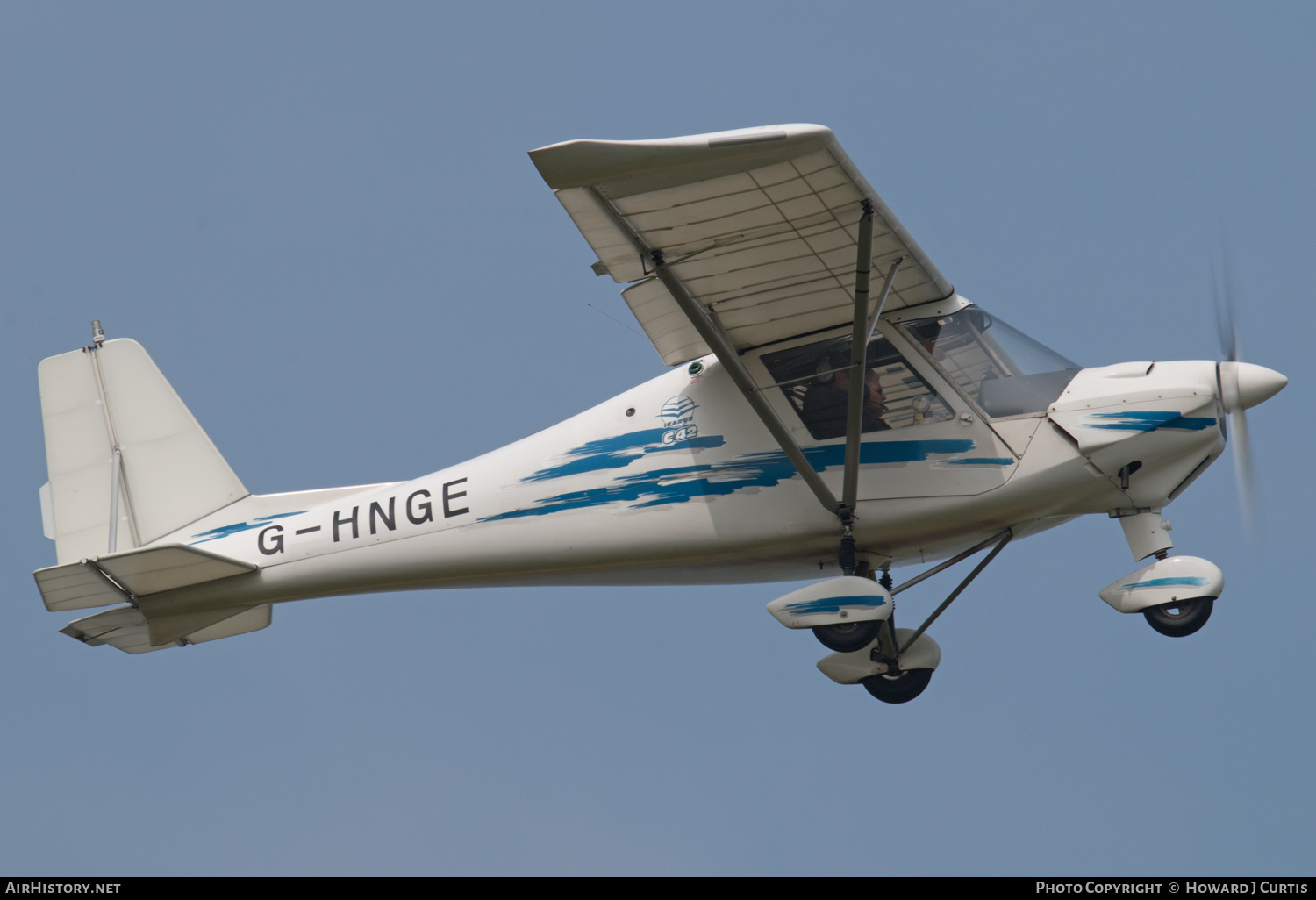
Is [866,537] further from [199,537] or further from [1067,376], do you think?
[199,537]

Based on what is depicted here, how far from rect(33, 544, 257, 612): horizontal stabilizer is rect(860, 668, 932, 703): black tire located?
17.4 feet

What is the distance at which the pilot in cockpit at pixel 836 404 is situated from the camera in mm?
11328

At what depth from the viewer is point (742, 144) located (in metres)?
9.21

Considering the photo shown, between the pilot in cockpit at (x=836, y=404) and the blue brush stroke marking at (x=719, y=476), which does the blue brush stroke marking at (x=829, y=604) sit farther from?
the pilot in cockpit at (x=836, y=404)

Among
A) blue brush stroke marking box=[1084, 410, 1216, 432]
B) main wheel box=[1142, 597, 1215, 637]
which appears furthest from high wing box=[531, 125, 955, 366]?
main wheel box=[1142, 597, 1215, 637]

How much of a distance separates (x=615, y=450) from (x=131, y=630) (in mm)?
4523

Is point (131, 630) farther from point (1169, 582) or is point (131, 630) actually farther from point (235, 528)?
point (1169, 582)

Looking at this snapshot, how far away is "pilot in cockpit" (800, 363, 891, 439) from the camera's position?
11.3 metres

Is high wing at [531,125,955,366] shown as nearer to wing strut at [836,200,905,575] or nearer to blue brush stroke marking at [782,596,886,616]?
wing strut at [836,200,905,575]

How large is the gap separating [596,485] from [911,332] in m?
2.71

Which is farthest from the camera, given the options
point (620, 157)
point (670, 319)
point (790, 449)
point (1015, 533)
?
point (670, 319)

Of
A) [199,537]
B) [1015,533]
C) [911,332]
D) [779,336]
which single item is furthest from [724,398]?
[199,537]

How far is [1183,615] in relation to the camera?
10.6m

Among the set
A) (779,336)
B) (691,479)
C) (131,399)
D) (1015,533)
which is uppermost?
(131,399)
